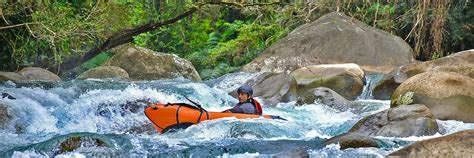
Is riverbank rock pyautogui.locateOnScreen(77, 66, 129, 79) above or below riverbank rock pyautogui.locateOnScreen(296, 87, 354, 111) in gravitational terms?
below

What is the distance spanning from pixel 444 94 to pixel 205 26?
12.1 meters

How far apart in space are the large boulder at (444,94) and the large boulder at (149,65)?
5.90 m

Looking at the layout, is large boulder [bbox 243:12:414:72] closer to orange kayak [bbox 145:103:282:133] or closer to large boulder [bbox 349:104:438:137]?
orange kayak [bbox 145:103:282:133]

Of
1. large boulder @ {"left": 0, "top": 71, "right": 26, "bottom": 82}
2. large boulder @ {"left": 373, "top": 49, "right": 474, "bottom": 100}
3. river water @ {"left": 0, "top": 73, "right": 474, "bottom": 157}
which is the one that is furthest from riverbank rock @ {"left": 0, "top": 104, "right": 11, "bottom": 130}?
large boulder @ {"left": 373, "top": 49, "right": 474, "bottom": 100}

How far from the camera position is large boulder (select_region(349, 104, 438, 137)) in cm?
725

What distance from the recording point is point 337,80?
37.1 feet

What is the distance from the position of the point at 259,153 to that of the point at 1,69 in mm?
6379

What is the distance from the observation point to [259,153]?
20.6ft

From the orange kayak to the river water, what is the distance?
15 centimetres

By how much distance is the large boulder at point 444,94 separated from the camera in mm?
8516

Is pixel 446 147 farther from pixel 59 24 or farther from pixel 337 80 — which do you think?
pixel 337 80

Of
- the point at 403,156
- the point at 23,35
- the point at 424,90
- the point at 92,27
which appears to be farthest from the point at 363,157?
the point at 23,35

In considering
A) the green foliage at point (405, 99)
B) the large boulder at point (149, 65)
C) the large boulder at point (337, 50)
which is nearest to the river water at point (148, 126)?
the green foliage at point (405, 99)

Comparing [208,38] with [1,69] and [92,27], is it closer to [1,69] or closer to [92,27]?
[1,69]
